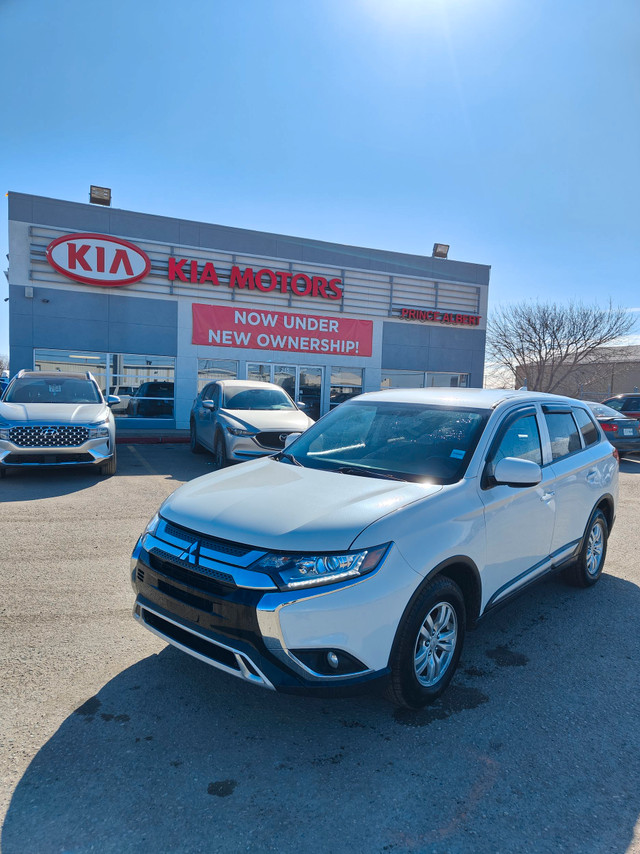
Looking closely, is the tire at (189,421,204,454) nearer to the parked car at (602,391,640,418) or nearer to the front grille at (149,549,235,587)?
the front grille at (149,549,235,587)

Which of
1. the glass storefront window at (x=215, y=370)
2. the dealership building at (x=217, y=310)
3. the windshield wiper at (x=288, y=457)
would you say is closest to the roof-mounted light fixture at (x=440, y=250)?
the dealership building at (x=217, y=310)

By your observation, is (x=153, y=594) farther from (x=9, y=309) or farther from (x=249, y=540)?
(x=9, y=309)

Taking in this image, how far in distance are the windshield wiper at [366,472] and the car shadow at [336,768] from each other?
4.07 ft

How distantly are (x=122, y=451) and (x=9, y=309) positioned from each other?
657cm

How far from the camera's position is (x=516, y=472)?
3.18m

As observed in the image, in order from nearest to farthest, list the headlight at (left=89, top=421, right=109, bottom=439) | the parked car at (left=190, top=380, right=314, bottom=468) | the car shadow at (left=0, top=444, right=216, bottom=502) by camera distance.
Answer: the car shadow at (left=0, top=444, right=216, bottom=502), the headlight at (left=89, top=421, right=109, bottom=439), the parked car at (left=190, top=380, right=314, bottom=468)

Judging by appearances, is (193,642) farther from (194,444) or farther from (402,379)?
(402,379)

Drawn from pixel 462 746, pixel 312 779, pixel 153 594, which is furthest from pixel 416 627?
pixel 153 594

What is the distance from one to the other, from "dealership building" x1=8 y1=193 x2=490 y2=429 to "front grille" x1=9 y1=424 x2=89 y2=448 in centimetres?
865

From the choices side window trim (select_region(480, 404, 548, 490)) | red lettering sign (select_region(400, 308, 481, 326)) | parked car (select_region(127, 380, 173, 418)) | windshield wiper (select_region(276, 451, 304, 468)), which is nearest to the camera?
side window trim (select_region(480, 404, 548, 490))

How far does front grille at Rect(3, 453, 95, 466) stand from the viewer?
26.4 feet

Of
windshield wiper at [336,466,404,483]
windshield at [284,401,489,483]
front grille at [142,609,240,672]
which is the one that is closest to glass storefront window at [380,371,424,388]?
windshield at [284,401,489,483]

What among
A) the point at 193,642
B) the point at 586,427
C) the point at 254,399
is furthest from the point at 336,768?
the point at 254,399

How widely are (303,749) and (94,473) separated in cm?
763
